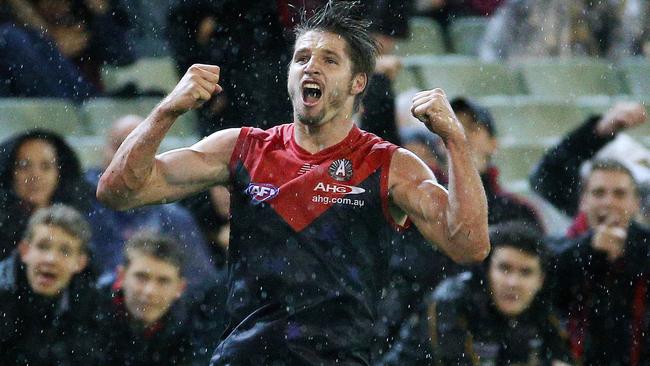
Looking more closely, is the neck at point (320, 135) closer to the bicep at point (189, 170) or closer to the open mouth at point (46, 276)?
the bicep at point (189, 170)

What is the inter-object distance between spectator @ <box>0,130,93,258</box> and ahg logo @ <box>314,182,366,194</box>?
260 cm

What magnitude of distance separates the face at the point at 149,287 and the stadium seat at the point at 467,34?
4.98 meters

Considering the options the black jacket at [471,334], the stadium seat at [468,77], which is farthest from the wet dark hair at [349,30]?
the stadium seat at [468,77]

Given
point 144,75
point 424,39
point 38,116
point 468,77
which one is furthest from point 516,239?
point 424,39

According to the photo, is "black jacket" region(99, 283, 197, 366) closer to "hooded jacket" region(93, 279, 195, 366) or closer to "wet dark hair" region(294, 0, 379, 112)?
"hooded jacket" region(93, 279, 195, 366)

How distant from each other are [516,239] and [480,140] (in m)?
1.12

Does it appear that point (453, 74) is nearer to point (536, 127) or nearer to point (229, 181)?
point (536, 127)

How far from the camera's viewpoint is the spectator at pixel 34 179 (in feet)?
23.1

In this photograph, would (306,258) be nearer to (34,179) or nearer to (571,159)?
(34,179)

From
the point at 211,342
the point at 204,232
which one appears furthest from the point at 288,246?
the point at 204,232

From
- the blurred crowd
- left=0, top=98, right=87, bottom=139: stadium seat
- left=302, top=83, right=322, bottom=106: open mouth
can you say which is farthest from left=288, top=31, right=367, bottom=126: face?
left=0, top=98, right=87, bottom=139: stadium seat

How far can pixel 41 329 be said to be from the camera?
6.42 metres

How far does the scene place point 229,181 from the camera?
4.92 meters

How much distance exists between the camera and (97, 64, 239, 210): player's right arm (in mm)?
4664
